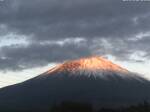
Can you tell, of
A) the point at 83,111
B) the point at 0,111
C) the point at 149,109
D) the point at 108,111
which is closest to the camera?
the point at 149,109

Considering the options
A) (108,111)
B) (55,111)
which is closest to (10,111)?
(108,111)

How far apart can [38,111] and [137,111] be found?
8042 cm

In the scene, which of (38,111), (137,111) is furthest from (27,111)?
(137,111)

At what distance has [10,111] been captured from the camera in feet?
655

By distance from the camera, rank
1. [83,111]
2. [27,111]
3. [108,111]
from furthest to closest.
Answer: [27,111]
[108,111]
[83,111]

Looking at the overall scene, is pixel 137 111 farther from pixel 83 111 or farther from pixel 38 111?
pixel 38 111

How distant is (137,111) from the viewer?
117250 mm

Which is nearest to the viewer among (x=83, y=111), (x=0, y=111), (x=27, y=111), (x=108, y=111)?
(x=83, y=111)

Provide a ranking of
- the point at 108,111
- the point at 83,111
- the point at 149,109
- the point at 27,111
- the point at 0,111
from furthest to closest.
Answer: the point at 27,111, the point at 0,111, the point at 108,111, the point at 83,111, the point at 149,109

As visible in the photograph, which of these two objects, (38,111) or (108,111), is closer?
(108,111)

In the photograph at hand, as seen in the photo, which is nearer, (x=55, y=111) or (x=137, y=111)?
(x=137, y=111)

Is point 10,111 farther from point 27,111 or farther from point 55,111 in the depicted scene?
point 55,111

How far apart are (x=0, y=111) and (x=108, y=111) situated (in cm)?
3839

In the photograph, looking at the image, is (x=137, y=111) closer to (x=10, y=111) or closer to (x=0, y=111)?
(x=0, y=111)
